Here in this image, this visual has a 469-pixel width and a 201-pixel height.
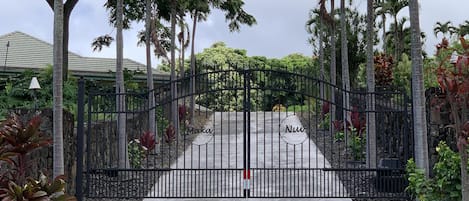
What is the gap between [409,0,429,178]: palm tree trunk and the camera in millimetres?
6730

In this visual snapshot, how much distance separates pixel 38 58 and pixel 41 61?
38 centimetres

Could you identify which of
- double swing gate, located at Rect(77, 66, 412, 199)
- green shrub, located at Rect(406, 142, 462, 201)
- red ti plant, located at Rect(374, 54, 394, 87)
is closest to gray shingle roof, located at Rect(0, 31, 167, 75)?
red ti plant, located at Rect(374, 54, 394, 87)

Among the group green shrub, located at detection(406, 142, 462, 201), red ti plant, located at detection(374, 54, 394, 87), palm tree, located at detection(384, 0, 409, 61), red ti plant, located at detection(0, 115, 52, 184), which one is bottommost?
green shrub, located at detection(406, 142, 462, 201)

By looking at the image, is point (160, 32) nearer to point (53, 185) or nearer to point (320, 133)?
point (320, 133)

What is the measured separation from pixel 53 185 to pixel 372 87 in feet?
18.9

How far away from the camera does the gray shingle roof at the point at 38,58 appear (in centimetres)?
1977

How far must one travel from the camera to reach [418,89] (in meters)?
6.78

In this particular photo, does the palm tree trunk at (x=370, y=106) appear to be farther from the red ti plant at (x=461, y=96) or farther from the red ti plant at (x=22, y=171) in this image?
the red ti plant at (x=22, y=171)

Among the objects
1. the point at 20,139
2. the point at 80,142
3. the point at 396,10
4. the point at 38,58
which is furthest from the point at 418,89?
the point at 396,10

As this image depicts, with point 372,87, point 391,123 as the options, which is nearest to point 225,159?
point 391,123

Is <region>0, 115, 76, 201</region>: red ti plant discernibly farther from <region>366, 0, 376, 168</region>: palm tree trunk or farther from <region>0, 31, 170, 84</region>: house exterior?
<region>0, 31, 170, 84</region>: house exterior

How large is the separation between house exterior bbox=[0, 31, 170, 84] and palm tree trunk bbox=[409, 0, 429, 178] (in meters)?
12.8

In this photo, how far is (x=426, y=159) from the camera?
22.1ft

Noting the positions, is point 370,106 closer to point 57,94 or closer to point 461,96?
point 461,96
